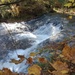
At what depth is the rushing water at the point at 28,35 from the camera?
6.43m

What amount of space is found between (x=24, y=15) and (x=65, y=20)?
8.29 feet

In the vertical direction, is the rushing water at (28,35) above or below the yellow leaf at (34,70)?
below

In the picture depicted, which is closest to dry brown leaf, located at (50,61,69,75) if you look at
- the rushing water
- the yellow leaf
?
the yellow leaf

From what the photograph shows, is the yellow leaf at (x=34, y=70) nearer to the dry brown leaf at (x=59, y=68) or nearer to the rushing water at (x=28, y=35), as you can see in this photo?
the dry brown leaf at (x=59, y=68)

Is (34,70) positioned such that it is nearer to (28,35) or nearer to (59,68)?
(59,68)

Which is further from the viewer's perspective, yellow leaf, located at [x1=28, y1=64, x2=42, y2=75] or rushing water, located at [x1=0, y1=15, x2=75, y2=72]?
rushing water, located at [x1=0, y1=15, x2=75, y2=72]

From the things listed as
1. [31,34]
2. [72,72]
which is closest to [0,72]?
[72,72]

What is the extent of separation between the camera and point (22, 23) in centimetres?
1054

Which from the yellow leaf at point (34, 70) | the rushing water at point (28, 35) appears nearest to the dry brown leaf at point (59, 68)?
the yellow leaf at point (34, 70)

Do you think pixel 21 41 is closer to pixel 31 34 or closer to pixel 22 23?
pixel 31 34

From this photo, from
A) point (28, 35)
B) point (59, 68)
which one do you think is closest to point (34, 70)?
point (59, 68)

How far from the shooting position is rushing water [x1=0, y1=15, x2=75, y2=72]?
253 inches

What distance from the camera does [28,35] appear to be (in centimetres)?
854

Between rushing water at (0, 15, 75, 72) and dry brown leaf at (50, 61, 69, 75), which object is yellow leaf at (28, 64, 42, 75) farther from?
rushing water at (0, 15, 75, 72)
